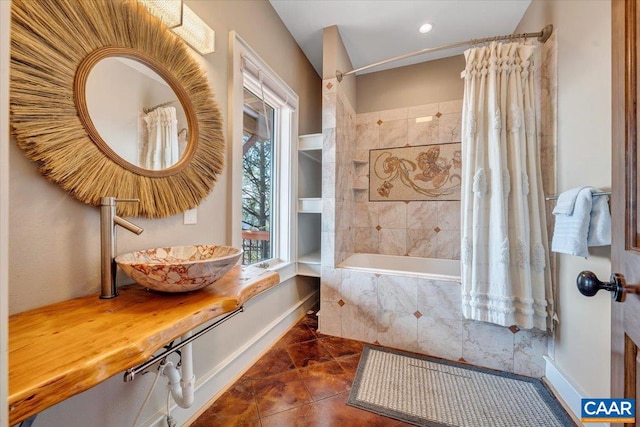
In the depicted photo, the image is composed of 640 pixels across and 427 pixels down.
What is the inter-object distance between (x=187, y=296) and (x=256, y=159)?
134 cm

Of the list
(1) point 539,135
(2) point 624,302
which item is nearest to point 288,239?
(2) point 624,302

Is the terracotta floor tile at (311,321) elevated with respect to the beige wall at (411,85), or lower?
lower

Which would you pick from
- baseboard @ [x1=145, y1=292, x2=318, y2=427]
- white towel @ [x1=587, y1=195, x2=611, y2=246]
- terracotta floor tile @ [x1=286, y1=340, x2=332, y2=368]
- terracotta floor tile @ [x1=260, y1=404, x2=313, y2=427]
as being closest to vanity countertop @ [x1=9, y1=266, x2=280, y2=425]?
baseboard @ [x1=145, y1=292, x2=318, y2=427]

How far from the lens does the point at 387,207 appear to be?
2863 millimetres

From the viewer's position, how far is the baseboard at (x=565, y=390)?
1263mm

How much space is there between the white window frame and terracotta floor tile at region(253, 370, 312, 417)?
73 cm

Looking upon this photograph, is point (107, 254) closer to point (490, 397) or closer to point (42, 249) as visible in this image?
point (42, 249)

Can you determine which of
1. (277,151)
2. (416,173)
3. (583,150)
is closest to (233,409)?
(277,151)

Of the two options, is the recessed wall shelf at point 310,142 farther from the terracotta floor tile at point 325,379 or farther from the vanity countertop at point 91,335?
the terracotta floor tile at point 325,379

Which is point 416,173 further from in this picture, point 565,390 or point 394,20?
point 565,390

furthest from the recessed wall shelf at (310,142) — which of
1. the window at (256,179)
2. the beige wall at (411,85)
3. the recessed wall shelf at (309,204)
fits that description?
the beige wall at (411,85)

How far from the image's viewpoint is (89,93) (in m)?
0.85

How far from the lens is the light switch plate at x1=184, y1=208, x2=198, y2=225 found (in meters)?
1.22

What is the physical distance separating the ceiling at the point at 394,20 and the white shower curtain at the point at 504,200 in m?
0.62
